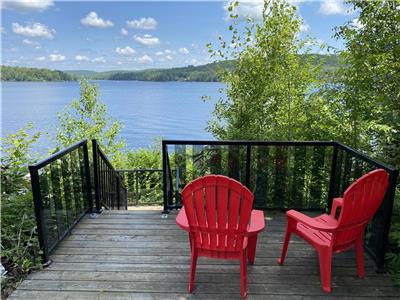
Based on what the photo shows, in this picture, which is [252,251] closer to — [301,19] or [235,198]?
[235,198]

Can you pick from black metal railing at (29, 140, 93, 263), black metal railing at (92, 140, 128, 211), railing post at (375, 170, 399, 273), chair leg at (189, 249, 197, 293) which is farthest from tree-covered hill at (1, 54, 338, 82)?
chair leg at (189, 249, 197, 293)

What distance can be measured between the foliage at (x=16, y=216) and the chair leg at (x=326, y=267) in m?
2.35

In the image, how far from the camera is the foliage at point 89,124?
1134 centimetres

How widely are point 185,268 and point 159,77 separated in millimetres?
33557

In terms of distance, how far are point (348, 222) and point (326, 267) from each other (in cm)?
38

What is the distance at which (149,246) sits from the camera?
2.94 m

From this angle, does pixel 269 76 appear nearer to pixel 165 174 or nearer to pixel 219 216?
pixel 165 174

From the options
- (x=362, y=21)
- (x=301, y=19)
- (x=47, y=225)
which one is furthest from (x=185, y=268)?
(x=301, y=19)

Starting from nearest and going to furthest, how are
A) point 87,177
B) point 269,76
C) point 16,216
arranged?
1. point 16,216
2. point 87,177
3. point 269,76

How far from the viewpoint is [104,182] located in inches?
173

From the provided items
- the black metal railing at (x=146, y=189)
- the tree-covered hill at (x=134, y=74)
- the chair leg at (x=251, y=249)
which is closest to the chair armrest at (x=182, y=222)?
the chair leg at (x=251, y=249)

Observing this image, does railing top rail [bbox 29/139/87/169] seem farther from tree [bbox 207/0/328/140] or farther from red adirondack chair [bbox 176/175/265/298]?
tree [bbox 207/0/328/140]

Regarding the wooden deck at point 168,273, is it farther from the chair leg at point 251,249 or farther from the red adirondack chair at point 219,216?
the red adirondack chair at point 219,216

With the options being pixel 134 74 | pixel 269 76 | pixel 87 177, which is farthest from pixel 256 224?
pixel 134 74
